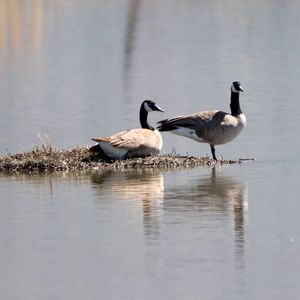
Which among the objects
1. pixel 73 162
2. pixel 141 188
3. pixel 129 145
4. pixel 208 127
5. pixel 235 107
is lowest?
pixel 141 188

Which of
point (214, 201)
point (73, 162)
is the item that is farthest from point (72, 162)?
point (214, 201)

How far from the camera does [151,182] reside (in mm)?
14844

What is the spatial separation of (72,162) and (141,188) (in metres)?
1.62

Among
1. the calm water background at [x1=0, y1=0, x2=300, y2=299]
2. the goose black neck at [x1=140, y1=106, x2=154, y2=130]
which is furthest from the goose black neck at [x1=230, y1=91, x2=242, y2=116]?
the goose black neck at [x1=140, y1=106, x2=154, y2=130]

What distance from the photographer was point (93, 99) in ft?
75.7

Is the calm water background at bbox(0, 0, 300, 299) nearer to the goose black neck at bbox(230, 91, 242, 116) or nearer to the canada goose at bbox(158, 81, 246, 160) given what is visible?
the canada goose at bbox(158, 81, 246, 160)

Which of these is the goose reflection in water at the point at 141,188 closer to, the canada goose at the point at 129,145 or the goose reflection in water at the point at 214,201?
the goose reflection in water at the point at 214,201

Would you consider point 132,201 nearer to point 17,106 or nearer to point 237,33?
point 17,106

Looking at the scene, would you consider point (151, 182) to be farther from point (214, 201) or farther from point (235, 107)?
point (235, 107)

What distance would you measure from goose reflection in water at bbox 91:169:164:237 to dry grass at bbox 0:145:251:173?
0.84ft

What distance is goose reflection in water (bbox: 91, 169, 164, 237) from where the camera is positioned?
1267cm

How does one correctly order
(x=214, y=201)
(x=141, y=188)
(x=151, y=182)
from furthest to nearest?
(x=151, y=182), (x=141, y=188), (x=214, y=201)

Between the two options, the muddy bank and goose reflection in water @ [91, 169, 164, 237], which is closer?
A: goose reflection in water @ [91, 169, 164, 237]

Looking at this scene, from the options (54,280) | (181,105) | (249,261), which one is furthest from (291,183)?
(181,105)
